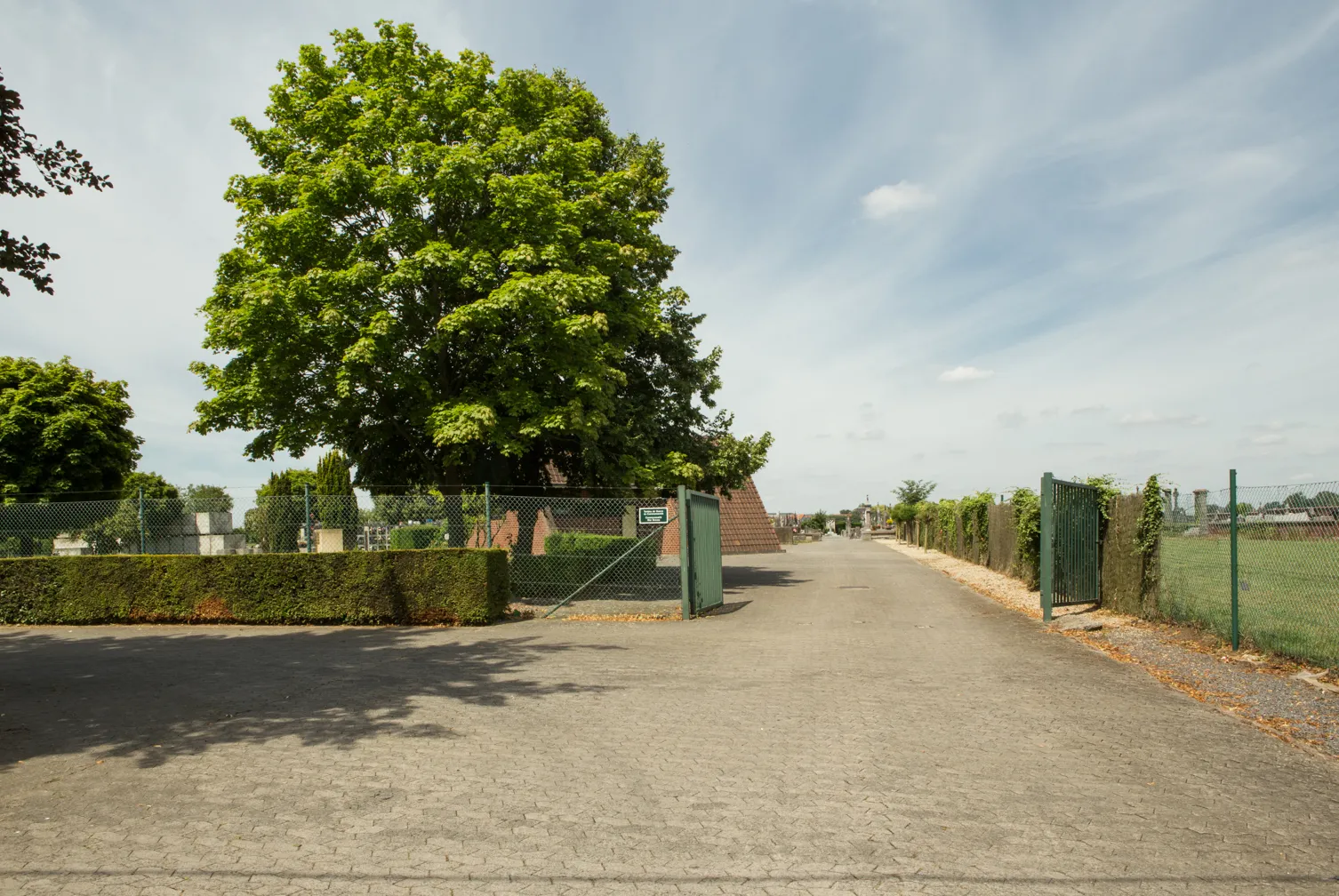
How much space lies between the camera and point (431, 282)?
17891 mm

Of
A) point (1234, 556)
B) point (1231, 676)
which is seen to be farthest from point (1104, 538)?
point (1231, 676)

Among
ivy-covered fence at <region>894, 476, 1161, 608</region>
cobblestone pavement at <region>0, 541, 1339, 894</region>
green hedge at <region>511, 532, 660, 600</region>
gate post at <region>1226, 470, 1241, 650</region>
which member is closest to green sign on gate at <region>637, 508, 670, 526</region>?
green hedge at <region>511, 532, 660, 600</region>

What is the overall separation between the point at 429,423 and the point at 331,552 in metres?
3.52

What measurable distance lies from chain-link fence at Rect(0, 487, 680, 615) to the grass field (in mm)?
7595

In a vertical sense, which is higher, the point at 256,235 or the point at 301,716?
the point at 256,235

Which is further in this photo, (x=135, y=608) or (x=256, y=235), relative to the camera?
(x=256, y=235)

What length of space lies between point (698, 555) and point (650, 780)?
9951mm

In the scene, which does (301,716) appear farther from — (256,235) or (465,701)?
(256,235)

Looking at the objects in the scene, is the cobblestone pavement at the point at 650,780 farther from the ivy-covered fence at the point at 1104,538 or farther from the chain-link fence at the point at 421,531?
the chain-link fence at the point at 421,531

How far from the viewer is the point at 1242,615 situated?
9.59 metres

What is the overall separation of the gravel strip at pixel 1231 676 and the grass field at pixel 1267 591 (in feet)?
0.73

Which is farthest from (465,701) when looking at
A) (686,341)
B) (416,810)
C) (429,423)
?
(686,341)

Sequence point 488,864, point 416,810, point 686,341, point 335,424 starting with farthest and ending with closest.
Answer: point 686,341 → point 335,424 → point 416,810 → point 488,864

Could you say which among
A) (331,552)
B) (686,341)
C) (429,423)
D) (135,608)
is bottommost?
(135,608)
